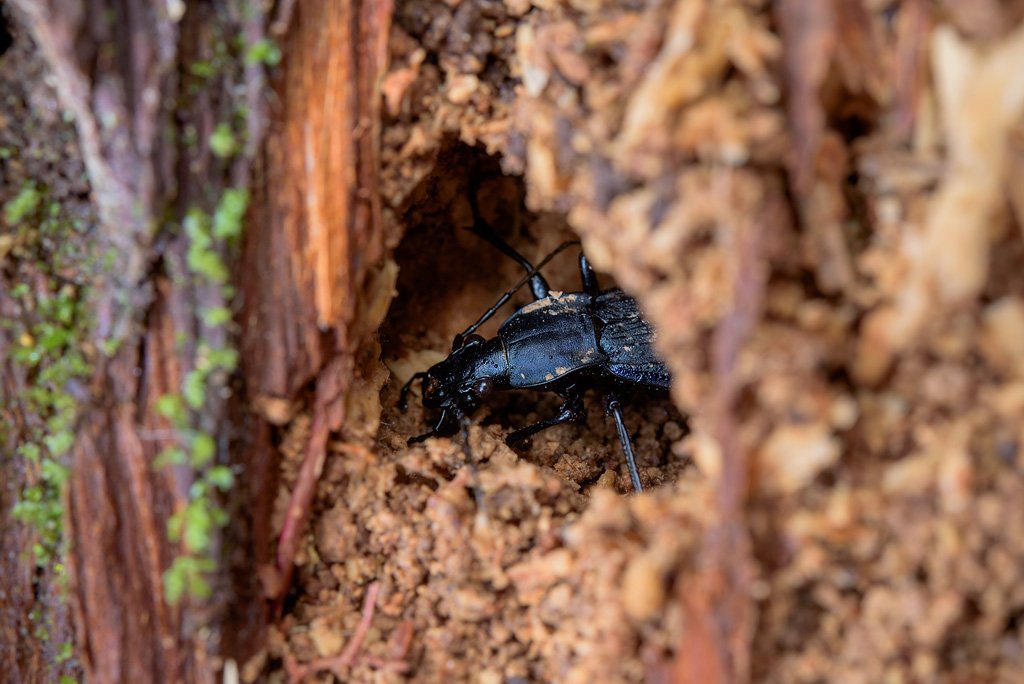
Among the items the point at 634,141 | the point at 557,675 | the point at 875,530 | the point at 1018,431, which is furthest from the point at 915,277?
the point at 557,675

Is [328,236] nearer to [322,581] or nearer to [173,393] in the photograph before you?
[173,393]

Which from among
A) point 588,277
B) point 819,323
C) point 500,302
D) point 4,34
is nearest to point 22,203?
point 4,34

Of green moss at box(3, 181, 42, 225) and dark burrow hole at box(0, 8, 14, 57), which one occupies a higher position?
dark burrow hole at box(0, 8, 14, 57)

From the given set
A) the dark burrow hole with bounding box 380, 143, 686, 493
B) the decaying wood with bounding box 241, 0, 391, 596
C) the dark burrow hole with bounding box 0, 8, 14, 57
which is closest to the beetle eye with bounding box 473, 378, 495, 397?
the dark burrow hole with bounding box 380, 143, 686, 493

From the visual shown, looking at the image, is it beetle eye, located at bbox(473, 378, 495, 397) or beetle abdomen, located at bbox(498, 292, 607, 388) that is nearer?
beetle eye, located at bbox(473, 378, 495, 397)

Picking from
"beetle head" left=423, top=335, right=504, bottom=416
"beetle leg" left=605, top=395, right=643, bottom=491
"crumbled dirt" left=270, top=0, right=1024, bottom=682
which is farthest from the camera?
"beetle head" left=423, top=335, right=504, bottom=416

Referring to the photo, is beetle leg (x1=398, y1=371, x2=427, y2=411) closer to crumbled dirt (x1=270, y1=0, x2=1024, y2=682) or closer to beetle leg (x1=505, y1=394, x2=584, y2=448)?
beetle leg (x1=505, y1=394, x2=584, y2=448)
